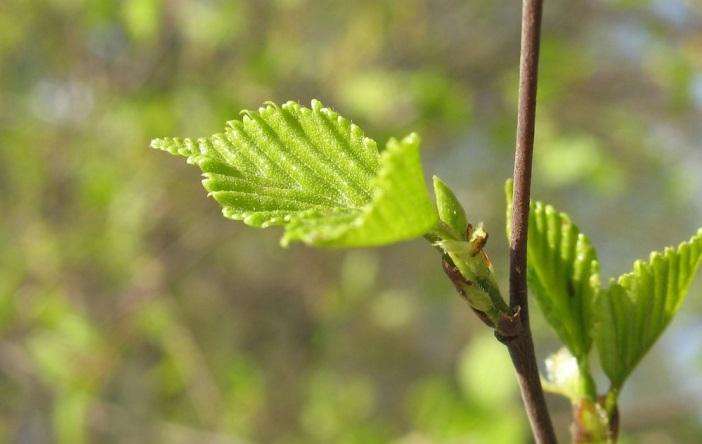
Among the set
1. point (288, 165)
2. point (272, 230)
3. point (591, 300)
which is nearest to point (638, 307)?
point (591, 300)

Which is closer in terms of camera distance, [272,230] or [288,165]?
[288,165]

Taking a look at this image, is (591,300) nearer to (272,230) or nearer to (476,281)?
(476,281)

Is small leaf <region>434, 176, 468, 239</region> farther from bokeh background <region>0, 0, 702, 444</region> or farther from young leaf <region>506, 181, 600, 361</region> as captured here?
bokeh background <region>0, 0, 702, 444</region>

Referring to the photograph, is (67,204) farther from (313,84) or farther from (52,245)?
(313,84)

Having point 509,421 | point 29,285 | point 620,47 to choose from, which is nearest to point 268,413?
point 29,285

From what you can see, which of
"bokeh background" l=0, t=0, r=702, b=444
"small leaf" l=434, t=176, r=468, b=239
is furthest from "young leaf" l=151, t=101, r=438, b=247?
"bokeh background" l=0, t=0, r=702, b=444
